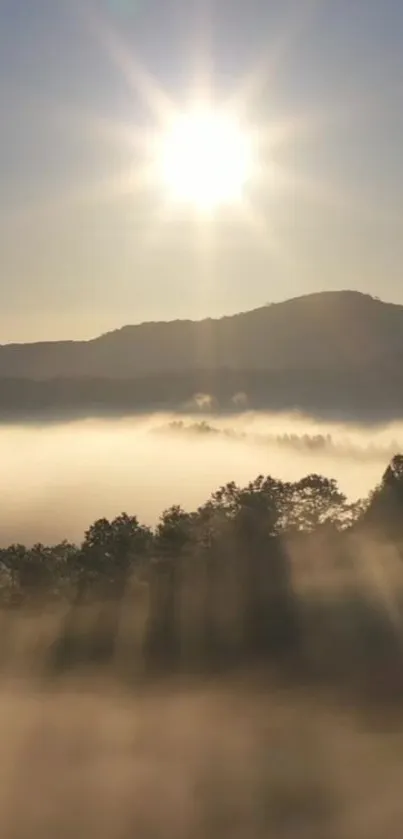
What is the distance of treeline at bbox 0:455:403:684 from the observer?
4612 cm

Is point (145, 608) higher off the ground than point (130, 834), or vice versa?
point (145, 608)

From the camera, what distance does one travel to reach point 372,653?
4072cm

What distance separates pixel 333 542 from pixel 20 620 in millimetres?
20976

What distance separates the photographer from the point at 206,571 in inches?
2130

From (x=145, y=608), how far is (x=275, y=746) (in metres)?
19.2

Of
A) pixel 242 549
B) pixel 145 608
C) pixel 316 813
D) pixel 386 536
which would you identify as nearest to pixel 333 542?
pixel 386 536

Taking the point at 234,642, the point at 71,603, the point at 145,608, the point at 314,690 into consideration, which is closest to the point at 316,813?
the point at 314,690

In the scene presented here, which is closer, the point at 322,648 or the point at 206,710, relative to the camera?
the point at 206,710

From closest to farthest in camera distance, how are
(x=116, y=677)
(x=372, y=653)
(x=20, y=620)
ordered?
(x=372, y=653) → (x=116, y=677) → (x=20, y=620)

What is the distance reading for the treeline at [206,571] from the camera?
151 feet

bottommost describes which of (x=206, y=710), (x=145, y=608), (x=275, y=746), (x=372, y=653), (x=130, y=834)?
(x=130, y=834)

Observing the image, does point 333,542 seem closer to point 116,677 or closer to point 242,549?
point 242,549

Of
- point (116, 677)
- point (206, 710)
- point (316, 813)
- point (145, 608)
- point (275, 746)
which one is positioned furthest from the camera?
point (145, 608)

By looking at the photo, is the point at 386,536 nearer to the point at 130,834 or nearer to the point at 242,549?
the point at 242,549
